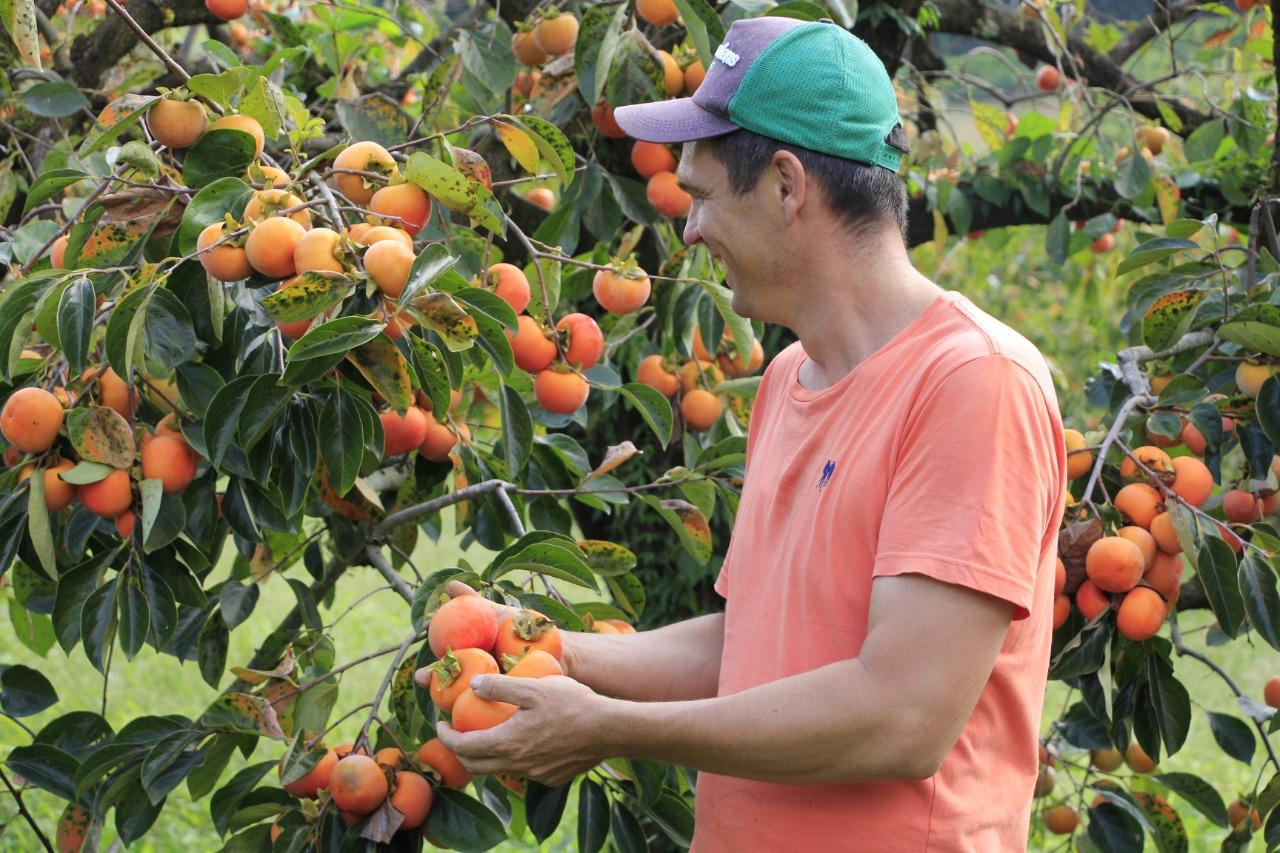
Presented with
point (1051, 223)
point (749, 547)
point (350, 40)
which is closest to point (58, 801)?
point (350, 40)

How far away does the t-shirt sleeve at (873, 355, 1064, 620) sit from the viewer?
3.70 ft

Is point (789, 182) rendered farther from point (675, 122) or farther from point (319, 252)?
point (319, 252)

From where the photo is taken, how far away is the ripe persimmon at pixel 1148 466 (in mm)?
1893

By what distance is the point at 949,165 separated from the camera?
3670mm

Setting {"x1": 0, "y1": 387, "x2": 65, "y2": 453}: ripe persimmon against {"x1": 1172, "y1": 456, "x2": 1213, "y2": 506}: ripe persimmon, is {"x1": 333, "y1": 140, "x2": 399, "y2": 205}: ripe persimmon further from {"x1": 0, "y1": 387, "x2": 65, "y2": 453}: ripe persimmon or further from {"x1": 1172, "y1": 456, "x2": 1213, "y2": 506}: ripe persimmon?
{"x1": 1172, "y1": 456, "x2": 1213, "y2": 506}: ripe persimmon

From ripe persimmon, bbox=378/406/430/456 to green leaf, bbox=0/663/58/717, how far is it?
71 centimetres

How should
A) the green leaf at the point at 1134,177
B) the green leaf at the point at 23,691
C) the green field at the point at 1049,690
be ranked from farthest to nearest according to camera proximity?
the green field at the point at 1049,690 → the green leaf at the point at 1134,177 → the green leaf at the point at 23,691

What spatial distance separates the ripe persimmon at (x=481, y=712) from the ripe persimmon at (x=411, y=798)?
0.95 feet

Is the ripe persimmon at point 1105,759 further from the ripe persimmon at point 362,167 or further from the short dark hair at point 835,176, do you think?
the ripe persimmon at point 362,167

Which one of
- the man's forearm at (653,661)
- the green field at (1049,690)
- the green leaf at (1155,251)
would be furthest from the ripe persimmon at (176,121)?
the green field at (1049,690)

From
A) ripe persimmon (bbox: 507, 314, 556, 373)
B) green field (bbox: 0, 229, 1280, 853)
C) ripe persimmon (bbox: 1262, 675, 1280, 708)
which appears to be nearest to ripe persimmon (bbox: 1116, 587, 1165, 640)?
ripe persimmon (bbox: 1262, 675, 1280, 708)

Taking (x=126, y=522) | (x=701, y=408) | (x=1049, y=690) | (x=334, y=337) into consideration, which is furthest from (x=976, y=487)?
(x=1049, y=690)

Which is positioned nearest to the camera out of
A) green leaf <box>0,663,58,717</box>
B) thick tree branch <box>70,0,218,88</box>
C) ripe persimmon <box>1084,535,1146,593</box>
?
ripe persimmon <box>1084,535,1146,593</box>

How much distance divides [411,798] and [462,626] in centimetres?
28
